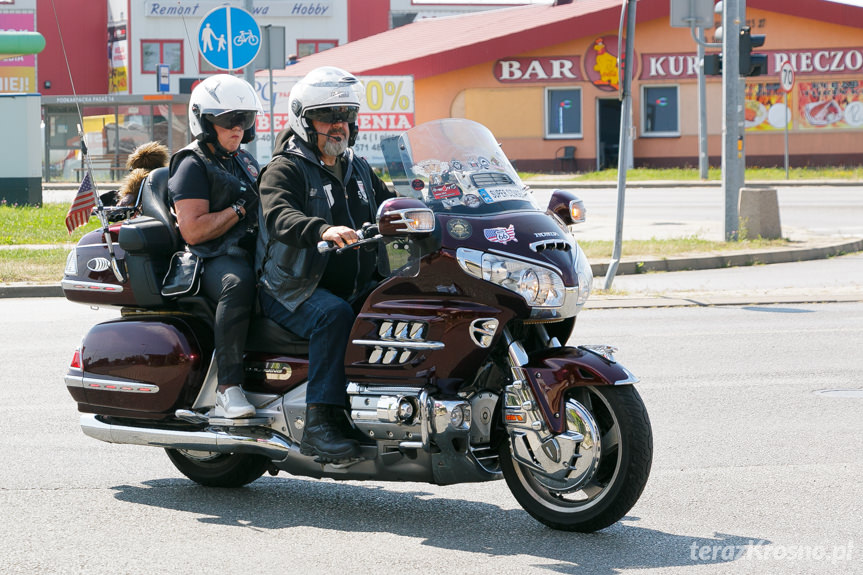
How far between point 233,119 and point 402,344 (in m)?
1.56

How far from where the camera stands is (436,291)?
5094 mm

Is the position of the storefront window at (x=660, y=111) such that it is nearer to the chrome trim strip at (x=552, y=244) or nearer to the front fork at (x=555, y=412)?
the chrome trim strip at (x=552, y=244)

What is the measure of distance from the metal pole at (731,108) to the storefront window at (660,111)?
2417 centimetres

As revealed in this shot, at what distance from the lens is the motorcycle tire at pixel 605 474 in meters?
4.92

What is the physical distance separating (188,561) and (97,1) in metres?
65.6

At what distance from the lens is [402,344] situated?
5.12 metres

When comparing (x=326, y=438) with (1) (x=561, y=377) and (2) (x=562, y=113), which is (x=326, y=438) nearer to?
(1) (x=561, y=377)

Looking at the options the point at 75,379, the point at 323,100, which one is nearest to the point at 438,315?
the point at 323,100

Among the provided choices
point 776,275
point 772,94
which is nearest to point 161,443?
point 776,275

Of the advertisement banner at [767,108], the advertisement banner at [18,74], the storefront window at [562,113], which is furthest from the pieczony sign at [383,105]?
the advertisement banner at [18,74]

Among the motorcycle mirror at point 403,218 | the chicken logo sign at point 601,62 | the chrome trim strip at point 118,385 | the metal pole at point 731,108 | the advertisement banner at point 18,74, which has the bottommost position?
the chrome trim strip at point 118,385

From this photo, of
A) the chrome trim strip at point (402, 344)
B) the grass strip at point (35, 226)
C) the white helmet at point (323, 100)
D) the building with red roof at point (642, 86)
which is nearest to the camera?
the chrome trim strip at point (402, 344)

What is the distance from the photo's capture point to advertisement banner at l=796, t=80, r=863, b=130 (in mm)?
40938

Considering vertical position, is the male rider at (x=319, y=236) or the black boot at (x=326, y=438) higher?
the male rider at (x=319, y=236)
